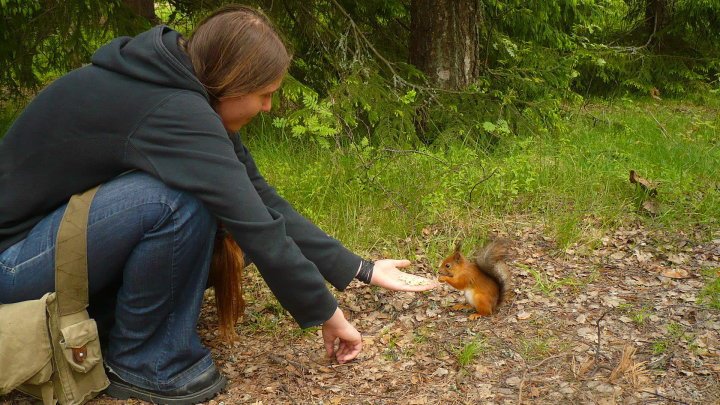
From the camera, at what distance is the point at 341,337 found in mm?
2756

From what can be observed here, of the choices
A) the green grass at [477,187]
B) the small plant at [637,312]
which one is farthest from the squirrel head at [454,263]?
the small plant at [637,312]

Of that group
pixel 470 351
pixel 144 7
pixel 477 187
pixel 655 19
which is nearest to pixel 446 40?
pixel 477 187

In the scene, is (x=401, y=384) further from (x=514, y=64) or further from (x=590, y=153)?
(x=514, y=64)

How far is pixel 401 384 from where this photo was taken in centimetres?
288

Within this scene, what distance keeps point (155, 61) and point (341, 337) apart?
1281mm

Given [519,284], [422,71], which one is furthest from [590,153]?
[519,284]

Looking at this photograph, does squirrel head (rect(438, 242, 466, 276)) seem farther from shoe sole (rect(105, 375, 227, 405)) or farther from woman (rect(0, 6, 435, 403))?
shoe sole (rect(105, 375, 227, 405))

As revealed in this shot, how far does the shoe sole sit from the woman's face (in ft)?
3.64

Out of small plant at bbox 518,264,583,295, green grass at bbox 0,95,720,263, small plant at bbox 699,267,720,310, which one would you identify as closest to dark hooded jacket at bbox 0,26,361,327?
small plant at bbox 518,264,583,295

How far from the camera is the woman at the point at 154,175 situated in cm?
237

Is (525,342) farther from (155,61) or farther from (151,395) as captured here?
(155,61)

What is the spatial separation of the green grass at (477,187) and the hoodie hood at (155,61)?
195 centimetres

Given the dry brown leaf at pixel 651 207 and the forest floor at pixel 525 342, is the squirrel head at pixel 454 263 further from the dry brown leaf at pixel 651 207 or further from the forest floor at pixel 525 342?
the dry brown leaf at pixel 651 207

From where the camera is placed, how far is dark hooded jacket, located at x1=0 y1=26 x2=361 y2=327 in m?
Answer: 2.36
